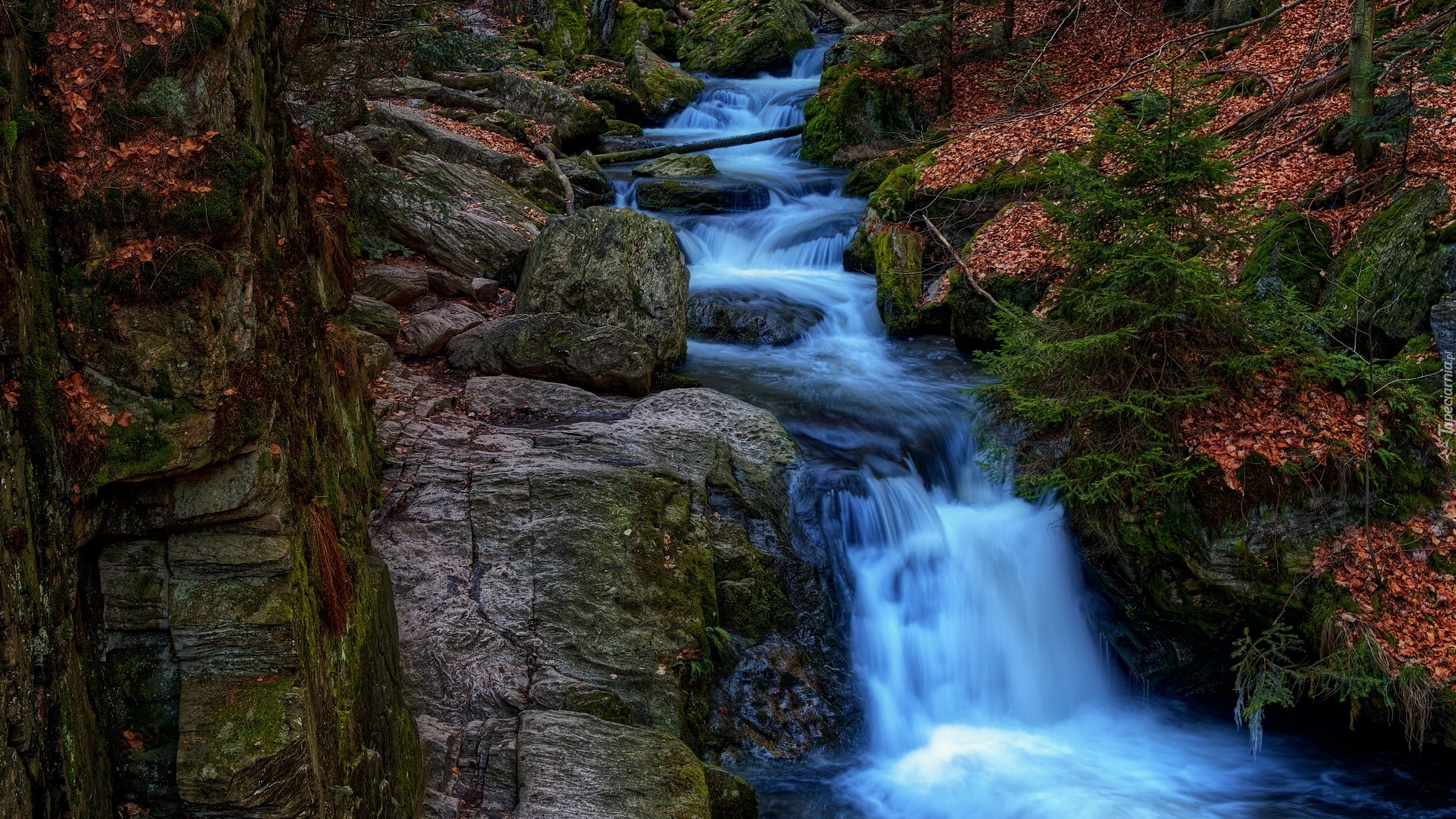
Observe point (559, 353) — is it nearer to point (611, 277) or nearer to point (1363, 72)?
point (611, 277)

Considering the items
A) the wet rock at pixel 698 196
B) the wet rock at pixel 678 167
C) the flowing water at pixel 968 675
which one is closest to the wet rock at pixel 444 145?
the wet rock at pixel 698 196

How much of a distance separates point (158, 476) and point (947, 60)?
52.4ft

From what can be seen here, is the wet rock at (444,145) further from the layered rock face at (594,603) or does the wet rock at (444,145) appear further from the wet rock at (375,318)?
the layered rock face at (594,603)

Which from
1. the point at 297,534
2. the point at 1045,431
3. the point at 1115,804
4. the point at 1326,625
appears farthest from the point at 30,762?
the point at 1326,625

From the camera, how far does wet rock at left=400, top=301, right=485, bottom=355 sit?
8.88m

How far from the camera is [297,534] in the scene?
146 inches

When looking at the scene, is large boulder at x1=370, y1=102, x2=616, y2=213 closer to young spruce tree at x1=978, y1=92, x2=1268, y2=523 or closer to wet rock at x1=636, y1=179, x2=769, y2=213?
wet rock at x1=636, y1=179, x2=769, y2=213

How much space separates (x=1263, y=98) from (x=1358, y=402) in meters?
6.99

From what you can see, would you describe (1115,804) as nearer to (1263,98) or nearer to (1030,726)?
(1030,726)

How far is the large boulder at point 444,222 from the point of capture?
35.6ft

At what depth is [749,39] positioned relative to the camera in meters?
22.6

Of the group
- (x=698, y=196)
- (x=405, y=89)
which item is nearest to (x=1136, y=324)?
(x=698, y=196)

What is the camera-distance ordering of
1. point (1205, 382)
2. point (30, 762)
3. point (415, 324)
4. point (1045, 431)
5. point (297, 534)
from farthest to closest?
point (415, 324)
point (1045, 431)
point (1205, 382)
point (297, 534)
point (30, 762)

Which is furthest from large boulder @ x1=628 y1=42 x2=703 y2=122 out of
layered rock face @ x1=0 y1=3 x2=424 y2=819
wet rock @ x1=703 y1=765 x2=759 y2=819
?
layered rock face @ x1=0 y1=3 x2=424 y2=819
